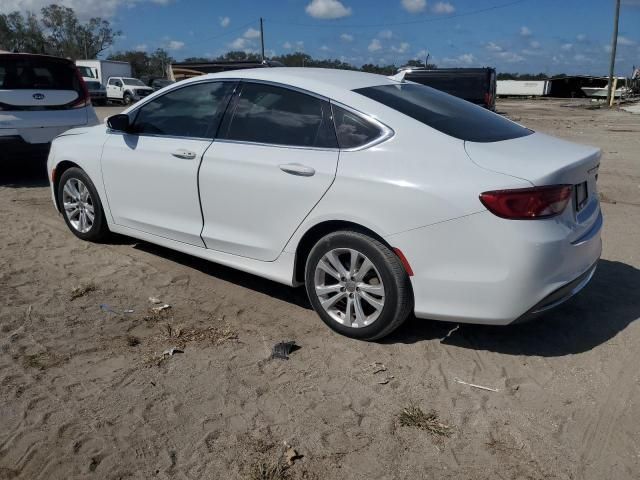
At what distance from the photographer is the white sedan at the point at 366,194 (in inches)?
121

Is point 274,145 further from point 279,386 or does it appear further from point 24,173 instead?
point 24,173

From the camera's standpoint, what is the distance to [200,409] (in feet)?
9.61

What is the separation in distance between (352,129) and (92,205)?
286cm

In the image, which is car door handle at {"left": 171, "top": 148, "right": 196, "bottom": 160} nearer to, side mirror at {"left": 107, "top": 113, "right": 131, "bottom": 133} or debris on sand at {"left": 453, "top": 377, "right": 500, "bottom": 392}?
side mirror at {"left": 107, "top": 113, "right": 131, "bottom": 133}

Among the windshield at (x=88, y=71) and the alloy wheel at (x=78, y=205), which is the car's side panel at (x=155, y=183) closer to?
the alloy wheel at (x=78, y=205)

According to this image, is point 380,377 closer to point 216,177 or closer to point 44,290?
point 216,177

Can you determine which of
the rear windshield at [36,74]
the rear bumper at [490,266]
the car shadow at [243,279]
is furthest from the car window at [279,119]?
the rear windshield at [36,74]

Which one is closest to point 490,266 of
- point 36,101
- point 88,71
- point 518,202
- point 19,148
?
point 518,202

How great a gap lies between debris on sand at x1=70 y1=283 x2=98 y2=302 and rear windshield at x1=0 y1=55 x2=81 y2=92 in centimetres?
451

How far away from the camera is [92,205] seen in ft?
17.1

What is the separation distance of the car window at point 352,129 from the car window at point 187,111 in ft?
3.30

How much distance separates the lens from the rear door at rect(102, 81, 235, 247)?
421cm

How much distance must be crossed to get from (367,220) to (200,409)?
1.39m

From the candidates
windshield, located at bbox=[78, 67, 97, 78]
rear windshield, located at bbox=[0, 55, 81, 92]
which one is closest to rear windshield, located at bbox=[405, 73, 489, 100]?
rear windshield, located at bbox=[0, 55, 81, 92]
